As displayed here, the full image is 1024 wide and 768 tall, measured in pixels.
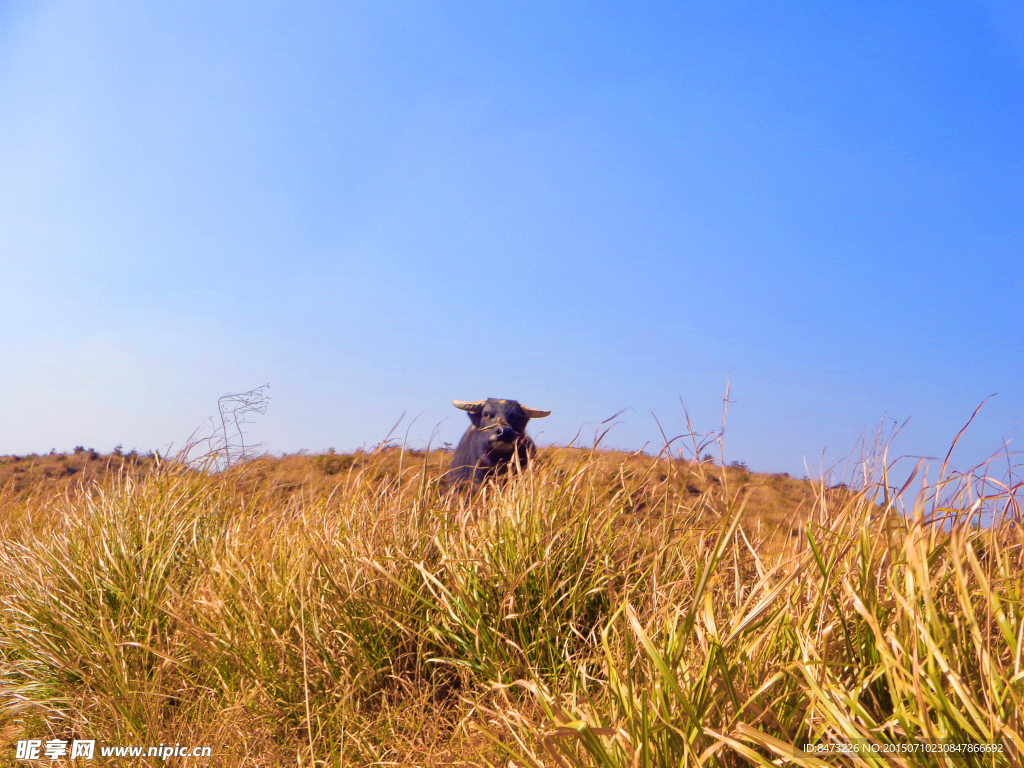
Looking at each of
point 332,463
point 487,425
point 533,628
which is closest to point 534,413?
point 487,425

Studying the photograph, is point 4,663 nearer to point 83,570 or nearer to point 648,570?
point 83,570

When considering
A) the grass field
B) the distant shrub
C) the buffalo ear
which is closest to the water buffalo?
the buffalo ear

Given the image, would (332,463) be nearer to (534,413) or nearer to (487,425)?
(534,413)

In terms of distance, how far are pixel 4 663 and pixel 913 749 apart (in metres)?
5.58

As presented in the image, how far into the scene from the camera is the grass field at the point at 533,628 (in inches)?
74.2

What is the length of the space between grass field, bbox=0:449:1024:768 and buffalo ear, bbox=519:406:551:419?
5.00 metres

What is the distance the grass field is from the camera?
1884mm

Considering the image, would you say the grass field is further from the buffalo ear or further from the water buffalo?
the buffalo ear

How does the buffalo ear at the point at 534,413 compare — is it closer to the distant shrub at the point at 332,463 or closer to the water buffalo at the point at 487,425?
the water buffalo at the point at 487,425

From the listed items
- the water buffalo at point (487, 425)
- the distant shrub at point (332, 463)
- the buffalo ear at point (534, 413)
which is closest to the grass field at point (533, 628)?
the water buffalo at point (487, 425)

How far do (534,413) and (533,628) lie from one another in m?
6.82

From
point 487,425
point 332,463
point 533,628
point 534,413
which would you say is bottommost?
point 533,628

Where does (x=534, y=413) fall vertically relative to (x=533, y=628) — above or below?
above

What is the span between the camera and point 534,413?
9.93 metres
